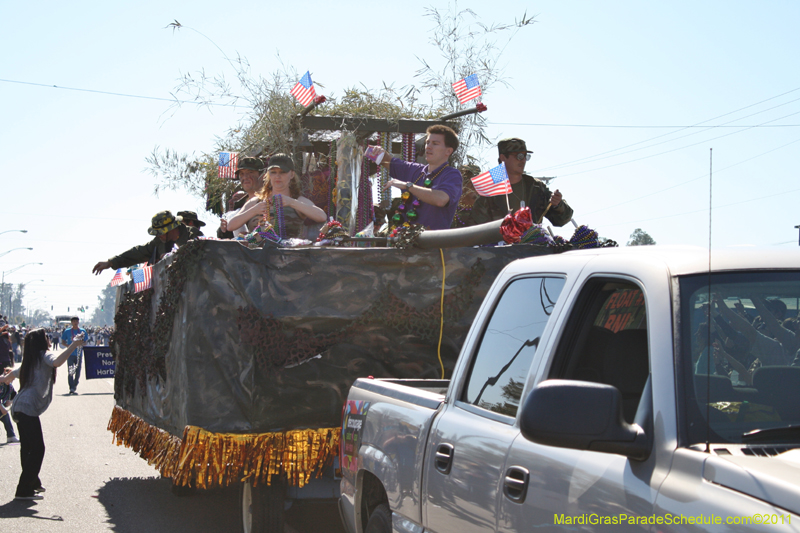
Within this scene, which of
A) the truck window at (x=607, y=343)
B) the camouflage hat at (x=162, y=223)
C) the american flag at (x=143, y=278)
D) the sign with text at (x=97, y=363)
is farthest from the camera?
the sign with text at (x=97, y=363)

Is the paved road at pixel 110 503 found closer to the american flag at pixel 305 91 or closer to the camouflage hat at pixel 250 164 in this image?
the camouflage hat at pixel 250 164

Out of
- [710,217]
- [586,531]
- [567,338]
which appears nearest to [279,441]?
[567,338]

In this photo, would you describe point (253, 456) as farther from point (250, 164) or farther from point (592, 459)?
point (250, 164)

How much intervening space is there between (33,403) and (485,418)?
22.5ft

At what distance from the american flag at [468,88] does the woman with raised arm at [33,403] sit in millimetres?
4695

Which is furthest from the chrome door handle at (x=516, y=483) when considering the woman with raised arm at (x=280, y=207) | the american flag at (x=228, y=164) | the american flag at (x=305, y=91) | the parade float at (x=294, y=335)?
the american flag at (x=228, y=164)

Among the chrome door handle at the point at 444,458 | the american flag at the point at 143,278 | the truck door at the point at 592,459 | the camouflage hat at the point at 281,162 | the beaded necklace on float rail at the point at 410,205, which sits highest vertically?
the camouflage hat at the point at 281,162

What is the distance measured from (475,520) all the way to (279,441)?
280cm

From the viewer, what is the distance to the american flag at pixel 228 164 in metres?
9.21

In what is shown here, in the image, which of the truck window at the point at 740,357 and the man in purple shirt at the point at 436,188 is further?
the man in purple shirt at the point at 436,188

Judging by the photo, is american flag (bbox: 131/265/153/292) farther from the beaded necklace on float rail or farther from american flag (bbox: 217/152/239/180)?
american flag (bbox: 217/152/239/180)

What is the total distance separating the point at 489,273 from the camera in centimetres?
563

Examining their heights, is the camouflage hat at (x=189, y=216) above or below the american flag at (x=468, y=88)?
below

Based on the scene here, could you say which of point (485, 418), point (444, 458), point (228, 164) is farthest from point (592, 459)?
point (228, 164)
